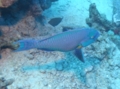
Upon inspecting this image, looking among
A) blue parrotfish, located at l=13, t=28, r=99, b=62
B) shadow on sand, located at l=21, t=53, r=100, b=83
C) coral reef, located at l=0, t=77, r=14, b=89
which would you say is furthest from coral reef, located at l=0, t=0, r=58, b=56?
blue parrotfish, located at l=13, t=28, r=99, b=62

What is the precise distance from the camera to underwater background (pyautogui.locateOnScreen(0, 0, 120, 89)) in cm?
415

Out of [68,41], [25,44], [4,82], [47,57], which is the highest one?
[25,44]

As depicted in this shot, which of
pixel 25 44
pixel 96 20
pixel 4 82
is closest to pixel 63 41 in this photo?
pixel 25 44

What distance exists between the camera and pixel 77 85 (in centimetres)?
435

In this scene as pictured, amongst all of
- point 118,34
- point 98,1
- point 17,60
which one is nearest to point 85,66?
point 17,60

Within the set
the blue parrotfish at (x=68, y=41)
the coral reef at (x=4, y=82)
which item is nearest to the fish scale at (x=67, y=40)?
the blue parrotfish at (x=68, y=41)

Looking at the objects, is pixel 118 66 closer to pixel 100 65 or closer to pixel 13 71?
pixel 100 65

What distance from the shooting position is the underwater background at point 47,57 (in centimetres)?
415

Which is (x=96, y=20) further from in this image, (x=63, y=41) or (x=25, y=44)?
(x=25, y=44)

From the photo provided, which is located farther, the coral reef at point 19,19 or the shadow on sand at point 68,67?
the coral reef at point 19,19

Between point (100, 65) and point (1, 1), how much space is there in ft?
9.50

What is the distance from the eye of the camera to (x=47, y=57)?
459 cm

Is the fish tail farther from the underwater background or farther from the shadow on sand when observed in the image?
the shadow on sand

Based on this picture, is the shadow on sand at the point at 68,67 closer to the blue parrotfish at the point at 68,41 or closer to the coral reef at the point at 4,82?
the coral reef at the point at 4,82
